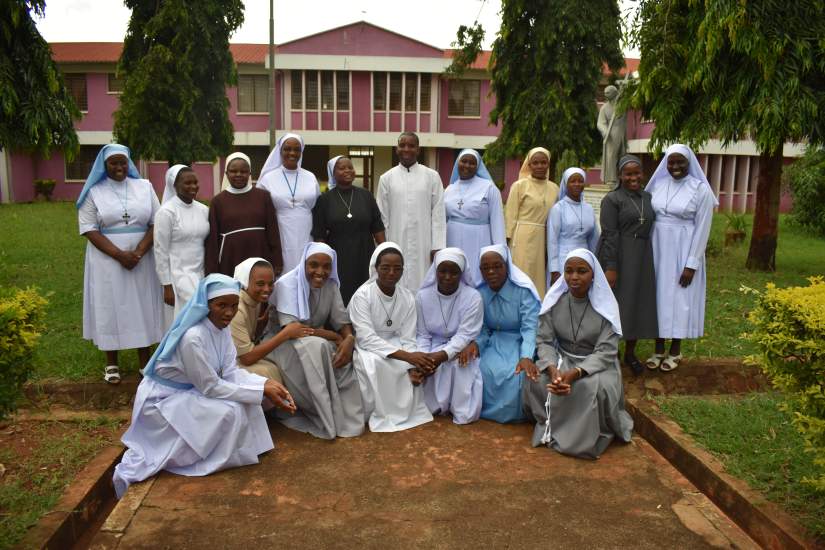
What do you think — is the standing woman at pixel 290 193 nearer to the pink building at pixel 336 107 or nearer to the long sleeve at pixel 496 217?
the long sleeve at pixel 496 217

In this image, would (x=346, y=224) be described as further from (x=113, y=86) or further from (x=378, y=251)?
(x=113, y=86)

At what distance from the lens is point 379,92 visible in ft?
77.9

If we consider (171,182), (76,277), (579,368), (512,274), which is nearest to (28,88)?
(76,277)

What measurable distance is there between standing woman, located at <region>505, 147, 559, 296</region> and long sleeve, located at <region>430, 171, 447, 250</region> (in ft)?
2.26

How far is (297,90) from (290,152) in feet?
61.2

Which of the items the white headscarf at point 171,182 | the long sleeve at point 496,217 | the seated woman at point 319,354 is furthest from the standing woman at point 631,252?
the white headscarf at point 171,182

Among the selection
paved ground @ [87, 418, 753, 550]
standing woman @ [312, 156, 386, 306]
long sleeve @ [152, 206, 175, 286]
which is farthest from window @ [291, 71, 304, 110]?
paved ground @ [87, 418, 753, 550]

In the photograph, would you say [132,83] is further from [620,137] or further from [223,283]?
[223,283]

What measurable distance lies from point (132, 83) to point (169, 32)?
62.5 inches

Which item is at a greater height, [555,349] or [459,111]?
[459,111]

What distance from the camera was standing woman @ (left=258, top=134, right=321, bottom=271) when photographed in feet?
18.6

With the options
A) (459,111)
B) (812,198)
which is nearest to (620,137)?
(812,198)

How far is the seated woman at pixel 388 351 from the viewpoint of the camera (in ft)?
16.0

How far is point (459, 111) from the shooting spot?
2477 centimetres
